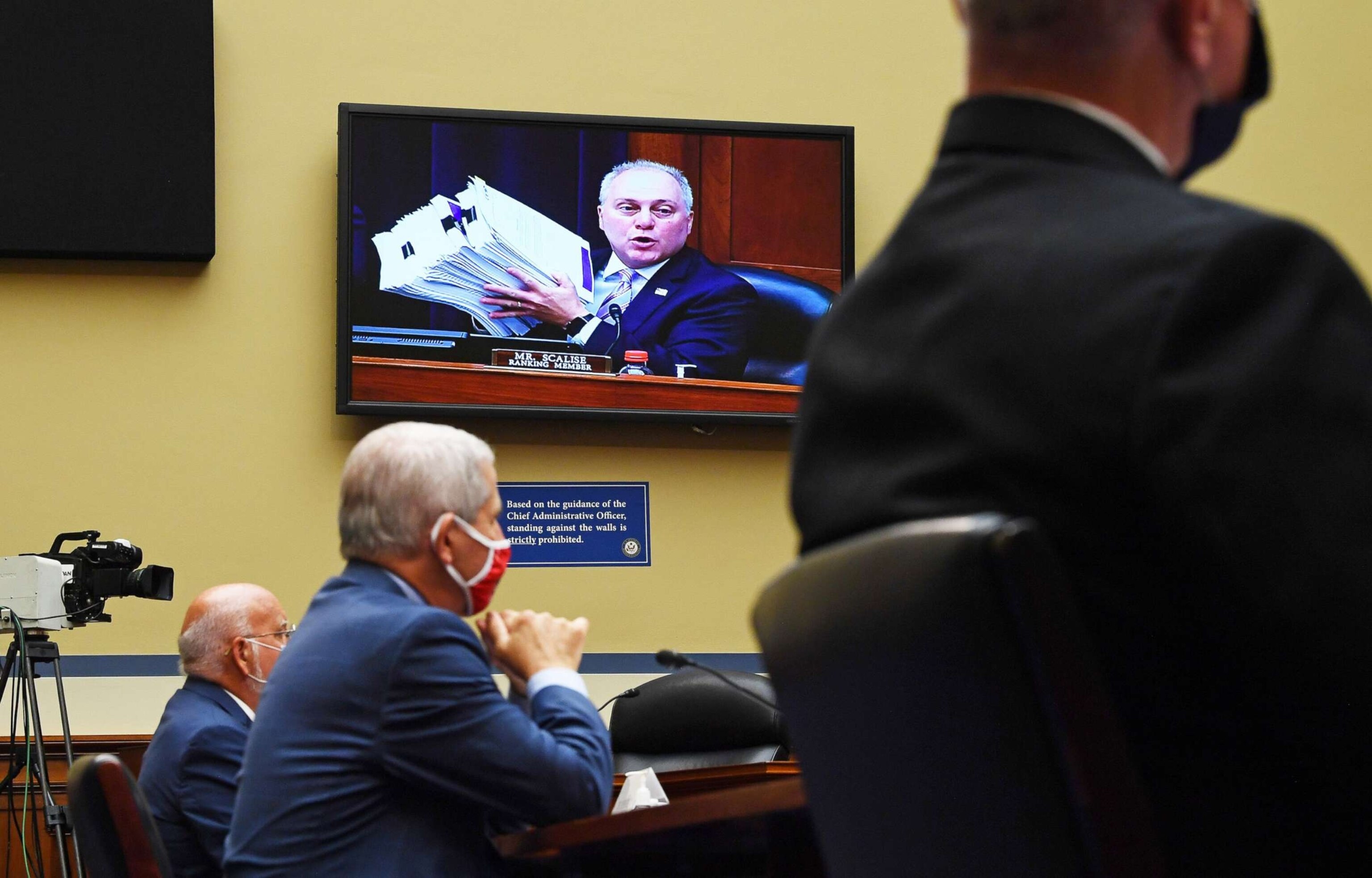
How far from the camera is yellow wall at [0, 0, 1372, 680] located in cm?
482

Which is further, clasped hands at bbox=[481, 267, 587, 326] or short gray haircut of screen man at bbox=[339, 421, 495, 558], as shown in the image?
clasped hands at bbox=[481, 267, 587, 326]

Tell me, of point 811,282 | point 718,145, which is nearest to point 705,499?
point 811,282

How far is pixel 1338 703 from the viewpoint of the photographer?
2.12 feet

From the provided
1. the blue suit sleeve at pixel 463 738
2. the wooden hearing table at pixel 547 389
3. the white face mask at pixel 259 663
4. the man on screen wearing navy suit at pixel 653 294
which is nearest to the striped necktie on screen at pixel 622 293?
the man on screen wearing navy suit at pixel 653 294

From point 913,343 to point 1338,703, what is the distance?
0.85ft

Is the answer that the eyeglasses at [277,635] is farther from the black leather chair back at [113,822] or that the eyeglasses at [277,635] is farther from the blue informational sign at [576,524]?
the black leather chair back at [113,822]

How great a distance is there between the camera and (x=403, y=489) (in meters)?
2.11

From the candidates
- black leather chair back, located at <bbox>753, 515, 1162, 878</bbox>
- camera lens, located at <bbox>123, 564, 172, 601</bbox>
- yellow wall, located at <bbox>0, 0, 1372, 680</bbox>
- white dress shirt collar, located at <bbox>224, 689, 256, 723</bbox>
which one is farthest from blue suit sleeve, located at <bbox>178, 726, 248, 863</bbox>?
black leather chair back, located at <bbox>753, 515, 1162, 878</bbox>

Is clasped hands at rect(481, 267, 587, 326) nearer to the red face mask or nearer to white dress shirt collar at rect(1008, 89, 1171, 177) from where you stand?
the red face mask

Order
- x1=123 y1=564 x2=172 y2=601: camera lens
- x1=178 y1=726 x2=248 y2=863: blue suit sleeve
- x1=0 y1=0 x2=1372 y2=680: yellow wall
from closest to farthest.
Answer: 1. x1=178 y1=726 x2=248 y2=863: blue suit sleeve
2. x1=123 y1=564 x2=172 y2=601: camera lens
3. x1=0 y1=0 x2=1372 y2=680: yellow wall

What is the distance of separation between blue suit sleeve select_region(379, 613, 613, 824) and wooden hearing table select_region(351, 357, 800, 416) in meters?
3.09

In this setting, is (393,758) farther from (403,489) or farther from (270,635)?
(270,635)

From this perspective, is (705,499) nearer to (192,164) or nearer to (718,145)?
(718,145)

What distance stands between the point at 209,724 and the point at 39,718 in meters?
1.21
